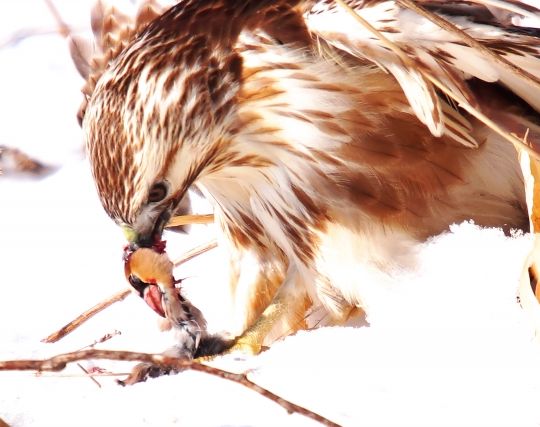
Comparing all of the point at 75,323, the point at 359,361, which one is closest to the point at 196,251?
the point at 75,323

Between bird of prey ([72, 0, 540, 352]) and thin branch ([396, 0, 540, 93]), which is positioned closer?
thin branch ([396, 0, 540, 93])

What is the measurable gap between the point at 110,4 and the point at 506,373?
1.18 meters

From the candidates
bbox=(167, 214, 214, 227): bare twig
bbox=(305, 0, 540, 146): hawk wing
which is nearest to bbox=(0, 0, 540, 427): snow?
bbox=(167, 214, 214, 227): bare twig

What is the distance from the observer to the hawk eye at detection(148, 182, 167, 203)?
5.36ft

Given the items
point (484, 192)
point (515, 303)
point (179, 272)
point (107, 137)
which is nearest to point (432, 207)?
point (484, 192)

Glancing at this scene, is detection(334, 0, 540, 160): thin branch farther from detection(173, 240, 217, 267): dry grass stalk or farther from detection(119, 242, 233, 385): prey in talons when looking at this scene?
detection(173, 240, 217, 267): dry grass stalk

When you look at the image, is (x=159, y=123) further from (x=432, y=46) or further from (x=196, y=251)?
(x=196, y=251)

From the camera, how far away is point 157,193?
64.7 inches

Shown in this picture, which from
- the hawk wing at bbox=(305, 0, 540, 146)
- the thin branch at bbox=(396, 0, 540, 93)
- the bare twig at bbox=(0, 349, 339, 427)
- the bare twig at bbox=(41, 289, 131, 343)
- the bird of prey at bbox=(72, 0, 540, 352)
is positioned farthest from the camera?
the bare twig at bbox=(41, 289, 131, 343)

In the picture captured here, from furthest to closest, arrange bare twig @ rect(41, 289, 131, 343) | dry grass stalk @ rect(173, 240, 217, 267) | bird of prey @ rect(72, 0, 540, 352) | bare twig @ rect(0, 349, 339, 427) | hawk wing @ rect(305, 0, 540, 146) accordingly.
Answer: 1. dry grass stalk @ rect(173, 240, 217, 267)
2. bare twig @ rect(41, 289, 131, 343)
3. bird of prey @ rect(72, 0, 540, 352)
4. hawk wing @ rect(305, 0, 540, 146)
5. bare twig @ rect(0, 349, 339, 427)

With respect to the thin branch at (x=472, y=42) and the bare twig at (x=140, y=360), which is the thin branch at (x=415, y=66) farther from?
the bare twig at (x=140, y=360)

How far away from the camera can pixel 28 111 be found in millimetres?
3066

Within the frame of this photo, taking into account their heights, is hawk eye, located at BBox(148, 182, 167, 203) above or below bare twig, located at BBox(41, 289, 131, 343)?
above

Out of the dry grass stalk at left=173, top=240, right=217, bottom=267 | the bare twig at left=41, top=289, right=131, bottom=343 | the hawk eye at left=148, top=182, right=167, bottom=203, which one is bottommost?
the dry grass stalk at left=173, top=240, right=217, bottom=267
